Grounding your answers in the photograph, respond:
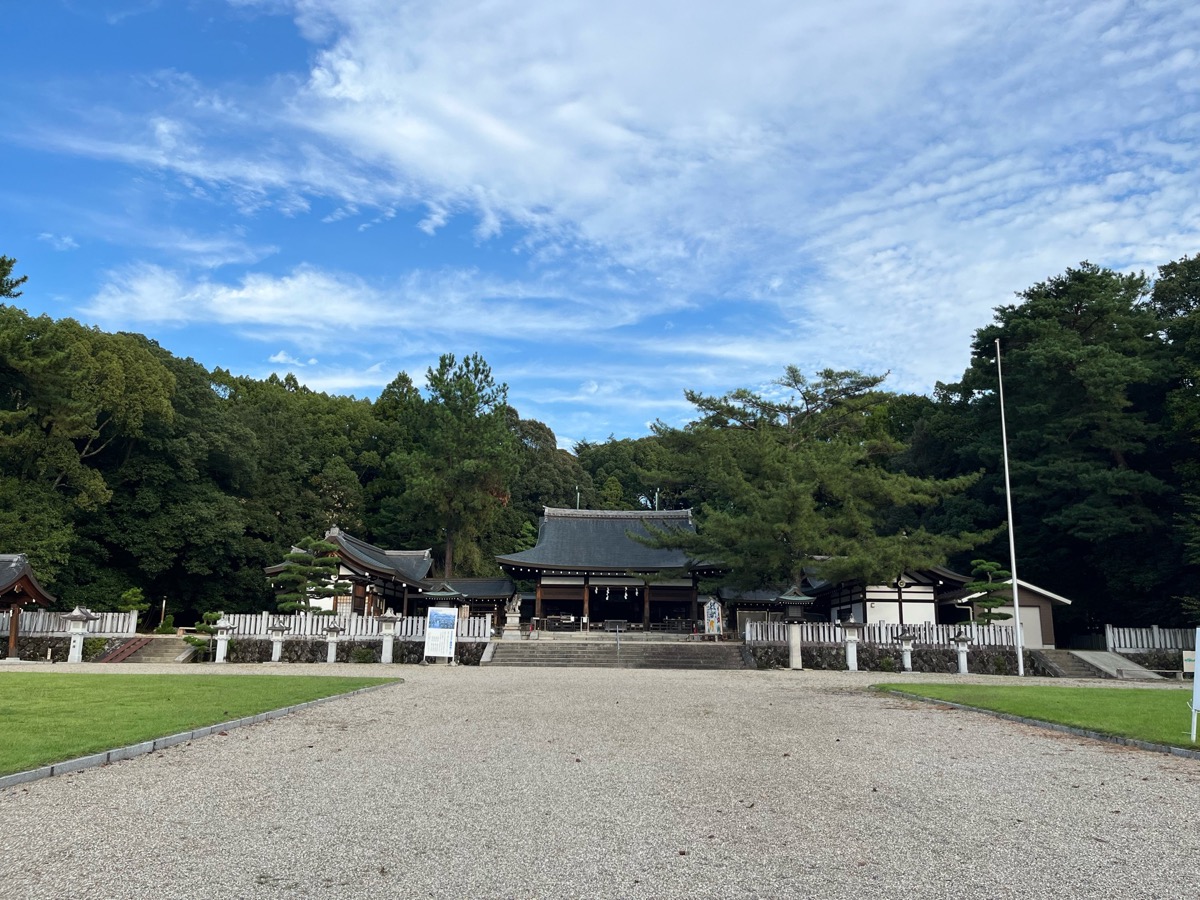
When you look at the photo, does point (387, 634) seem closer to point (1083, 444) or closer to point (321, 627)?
point (321, 627)

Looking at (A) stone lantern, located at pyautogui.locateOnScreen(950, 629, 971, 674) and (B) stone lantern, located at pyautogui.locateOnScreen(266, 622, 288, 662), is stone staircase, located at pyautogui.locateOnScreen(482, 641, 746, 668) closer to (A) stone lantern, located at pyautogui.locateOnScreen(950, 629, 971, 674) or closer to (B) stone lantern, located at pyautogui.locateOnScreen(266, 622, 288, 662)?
(B) stone lantern, located at pyautogui.locateOnScreen(266, 622, 288, 662)

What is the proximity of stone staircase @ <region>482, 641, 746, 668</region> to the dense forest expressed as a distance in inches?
115

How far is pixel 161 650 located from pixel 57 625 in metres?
2.81

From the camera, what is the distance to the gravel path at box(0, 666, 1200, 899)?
12.4 ft

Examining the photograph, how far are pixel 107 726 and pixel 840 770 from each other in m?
6.65

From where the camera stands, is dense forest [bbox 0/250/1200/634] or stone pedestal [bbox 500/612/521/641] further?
stone pedestal [bbox 500/612/521/641]

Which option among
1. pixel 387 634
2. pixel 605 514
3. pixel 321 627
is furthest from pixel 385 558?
pixel 387 634

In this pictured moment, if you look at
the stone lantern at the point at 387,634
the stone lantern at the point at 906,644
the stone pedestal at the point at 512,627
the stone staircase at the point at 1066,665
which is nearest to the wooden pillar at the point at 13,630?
the stone lantern at the point at 387,634

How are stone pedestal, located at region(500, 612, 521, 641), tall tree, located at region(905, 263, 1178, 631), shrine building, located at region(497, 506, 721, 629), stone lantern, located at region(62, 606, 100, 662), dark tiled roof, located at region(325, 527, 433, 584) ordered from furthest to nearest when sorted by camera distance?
shrine building, located at region(497, 506, 721, 629)
dark tiled roof, located at region(325, 527, 433, 584)
stone pedestal, located at region(500, 612, 521, 641)
tall tree, located at region(905, 263, 1178, 631)
stone lantern, located at region(62, 606, 100, 662)

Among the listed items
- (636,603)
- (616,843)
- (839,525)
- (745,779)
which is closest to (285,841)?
(616,843)

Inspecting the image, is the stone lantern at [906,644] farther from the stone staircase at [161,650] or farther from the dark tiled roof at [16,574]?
the dark tiled roof at [16,574]

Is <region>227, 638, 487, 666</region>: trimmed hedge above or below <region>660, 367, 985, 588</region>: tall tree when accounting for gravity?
below

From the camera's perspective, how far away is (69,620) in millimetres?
20609

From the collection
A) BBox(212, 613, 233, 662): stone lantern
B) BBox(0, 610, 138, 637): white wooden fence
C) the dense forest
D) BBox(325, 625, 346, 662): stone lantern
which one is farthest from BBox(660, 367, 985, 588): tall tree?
BBox(0, 610, 138, 637): white wooden fence
